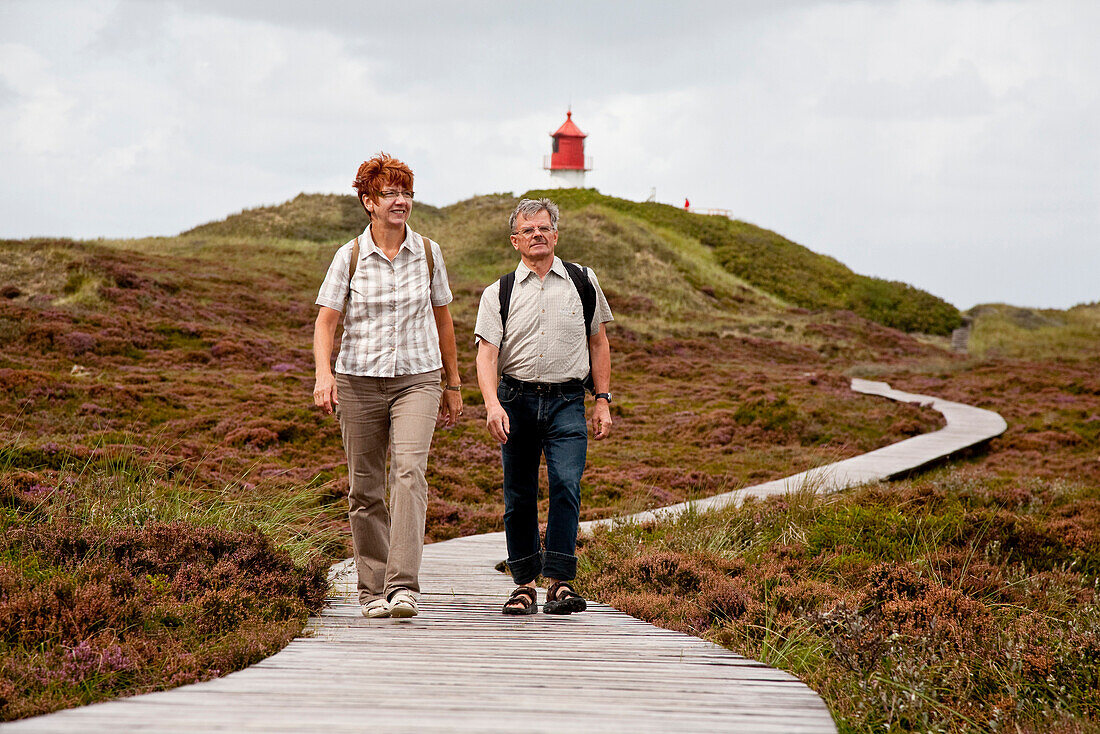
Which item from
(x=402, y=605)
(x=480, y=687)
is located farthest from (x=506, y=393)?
(x=480, y=687)

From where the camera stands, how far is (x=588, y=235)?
166ft

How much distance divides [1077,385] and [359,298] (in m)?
24.2

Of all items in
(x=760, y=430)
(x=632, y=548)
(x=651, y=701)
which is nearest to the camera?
(x=651, y=701)

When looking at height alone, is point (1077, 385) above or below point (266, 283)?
below

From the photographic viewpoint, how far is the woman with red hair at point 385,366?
187 inches

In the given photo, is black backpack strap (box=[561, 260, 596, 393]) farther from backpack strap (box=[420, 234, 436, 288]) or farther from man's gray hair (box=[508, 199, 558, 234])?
backpack strap (box=[420, 234, 436, 288])

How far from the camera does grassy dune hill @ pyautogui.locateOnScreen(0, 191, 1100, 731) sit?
3734 millimetres

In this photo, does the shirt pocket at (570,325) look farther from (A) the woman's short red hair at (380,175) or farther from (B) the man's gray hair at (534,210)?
(A) the woman's short red hair at (380,175)

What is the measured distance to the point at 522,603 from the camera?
494 centimetres

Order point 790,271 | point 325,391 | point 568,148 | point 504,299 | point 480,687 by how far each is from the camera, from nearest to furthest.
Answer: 1. point 480,687
2. point 325,391
3. point 504,299
4. point 790,271
5. point 568,148

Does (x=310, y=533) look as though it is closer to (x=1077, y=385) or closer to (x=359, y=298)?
(x=359, y=298)

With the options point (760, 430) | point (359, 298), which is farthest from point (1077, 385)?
point (359, 298)

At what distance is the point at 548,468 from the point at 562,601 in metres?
0.68

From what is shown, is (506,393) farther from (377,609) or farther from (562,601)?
(377,609)
